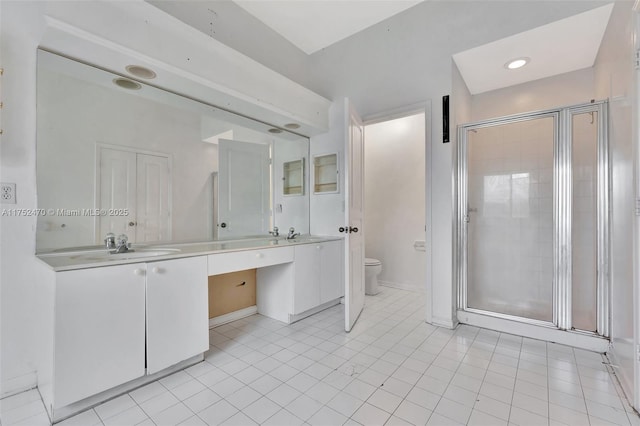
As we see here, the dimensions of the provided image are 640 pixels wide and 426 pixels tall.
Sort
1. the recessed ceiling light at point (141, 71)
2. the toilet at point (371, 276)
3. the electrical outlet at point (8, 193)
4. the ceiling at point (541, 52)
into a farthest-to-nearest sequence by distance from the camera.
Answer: the toilet at point (371, 276) < the ceiling at point (541, 52) < the recessed ceiling light at point (141, 71) < the electrical outlet at point (8, 193)

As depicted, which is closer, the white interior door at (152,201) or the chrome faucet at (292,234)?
the white interior door at (152,201)

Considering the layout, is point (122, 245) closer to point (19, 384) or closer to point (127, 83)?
point (19, 384)

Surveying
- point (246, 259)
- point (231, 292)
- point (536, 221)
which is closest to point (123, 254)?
point (246, 259)

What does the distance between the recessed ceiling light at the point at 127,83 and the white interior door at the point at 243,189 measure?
72 centimetres

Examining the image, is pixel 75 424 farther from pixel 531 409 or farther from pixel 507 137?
pixel 507 137

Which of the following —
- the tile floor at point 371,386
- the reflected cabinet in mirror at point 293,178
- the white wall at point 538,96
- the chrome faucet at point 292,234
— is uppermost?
the white wall at point 538,96

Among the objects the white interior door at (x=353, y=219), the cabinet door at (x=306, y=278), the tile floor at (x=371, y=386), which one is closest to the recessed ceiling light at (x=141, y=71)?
the white interior door at (x=353, y=219)

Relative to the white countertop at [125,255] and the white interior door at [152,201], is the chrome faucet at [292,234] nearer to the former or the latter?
the white countertop at [125,255]

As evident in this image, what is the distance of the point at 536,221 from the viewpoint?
2754mm

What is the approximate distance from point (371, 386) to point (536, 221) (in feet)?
7.71

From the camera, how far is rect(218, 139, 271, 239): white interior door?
249 centimetres

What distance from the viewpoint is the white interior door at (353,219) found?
94.7 inches

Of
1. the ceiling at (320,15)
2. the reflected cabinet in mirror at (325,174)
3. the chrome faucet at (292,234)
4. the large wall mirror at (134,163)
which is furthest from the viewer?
the reflected cabinet in mirror at (325,174)

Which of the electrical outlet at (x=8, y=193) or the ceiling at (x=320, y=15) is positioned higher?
the ceiling at (x=320, y=15)
